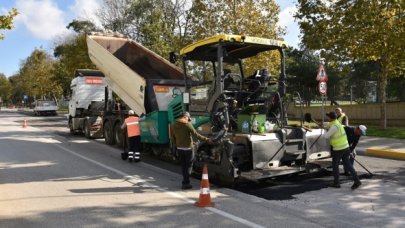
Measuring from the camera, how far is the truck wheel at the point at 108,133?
1650 centimetres

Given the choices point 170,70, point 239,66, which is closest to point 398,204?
point 239,66

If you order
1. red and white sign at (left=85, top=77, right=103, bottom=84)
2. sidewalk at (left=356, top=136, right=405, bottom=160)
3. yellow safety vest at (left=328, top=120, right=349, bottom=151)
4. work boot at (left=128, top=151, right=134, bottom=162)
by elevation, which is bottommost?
sidewalk at (left=356, top=136, right=405, bottom=160)

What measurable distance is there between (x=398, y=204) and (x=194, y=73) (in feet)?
18.8

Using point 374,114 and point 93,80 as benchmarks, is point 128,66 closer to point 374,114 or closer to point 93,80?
point 93,80

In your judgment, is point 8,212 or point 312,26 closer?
point 8,212

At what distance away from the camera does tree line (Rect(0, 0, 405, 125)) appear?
18094mm

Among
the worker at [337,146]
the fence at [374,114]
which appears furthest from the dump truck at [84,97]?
the worker at [337,146]

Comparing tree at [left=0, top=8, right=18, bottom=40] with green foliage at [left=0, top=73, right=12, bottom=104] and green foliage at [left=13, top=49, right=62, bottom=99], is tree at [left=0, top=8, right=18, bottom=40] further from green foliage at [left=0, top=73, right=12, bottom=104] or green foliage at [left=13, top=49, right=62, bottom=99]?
green foliage at [left=0, top=73, right=12, bottom=104]

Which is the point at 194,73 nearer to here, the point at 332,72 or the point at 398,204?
the point at 398,204

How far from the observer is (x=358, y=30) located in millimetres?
18266

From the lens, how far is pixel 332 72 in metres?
36.2

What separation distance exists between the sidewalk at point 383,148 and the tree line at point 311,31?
136 inches

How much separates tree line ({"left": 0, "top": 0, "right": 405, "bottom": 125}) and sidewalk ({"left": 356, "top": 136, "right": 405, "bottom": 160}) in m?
3.46

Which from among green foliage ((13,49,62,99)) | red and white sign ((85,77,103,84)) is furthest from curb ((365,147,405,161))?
green foliage ((13,49,62,99))
